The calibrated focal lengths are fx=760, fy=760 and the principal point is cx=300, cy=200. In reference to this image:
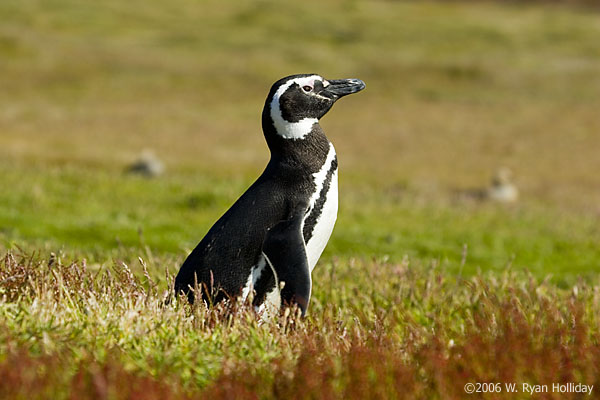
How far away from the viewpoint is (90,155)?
31.7 metres

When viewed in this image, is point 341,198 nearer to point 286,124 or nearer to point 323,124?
point 286,124

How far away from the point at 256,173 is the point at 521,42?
67693 mm

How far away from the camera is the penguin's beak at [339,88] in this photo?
251 inches

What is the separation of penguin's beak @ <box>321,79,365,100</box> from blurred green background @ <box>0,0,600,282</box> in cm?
205

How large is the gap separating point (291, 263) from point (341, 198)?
14910mm

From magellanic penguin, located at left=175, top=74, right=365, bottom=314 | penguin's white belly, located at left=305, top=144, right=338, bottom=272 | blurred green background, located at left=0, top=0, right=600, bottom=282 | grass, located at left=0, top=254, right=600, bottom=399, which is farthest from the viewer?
blurred green background, located at left=0, top=0, right=600, bottom=282

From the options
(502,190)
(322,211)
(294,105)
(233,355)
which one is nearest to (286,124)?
(294,105)

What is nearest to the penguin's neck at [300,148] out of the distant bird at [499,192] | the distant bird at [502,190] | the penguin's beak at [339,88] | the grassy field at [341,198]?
the penguin's beak at [339,88]

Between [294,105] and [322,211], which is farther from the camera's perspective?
[294,105]

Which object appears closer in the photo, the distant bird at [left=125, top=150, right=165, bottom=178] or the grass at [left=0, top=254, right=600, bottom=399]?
the grass at [left=0, top=254, right=600, bottom=399]

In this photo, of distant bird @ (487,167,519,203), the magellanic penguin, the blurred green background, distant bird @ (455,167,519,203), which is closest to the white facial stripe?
the magellanic penguin

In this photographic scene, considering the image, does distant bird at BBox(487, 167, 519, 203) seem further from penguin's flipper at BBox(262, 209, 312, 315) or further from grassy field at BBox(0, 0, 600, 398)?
penguin's flipper at BBox(262, 209, 312, 315)

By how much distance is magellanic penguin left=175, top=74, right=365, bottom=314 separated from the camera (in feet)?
18.9

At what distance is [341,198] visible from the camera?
20359 millimetres
